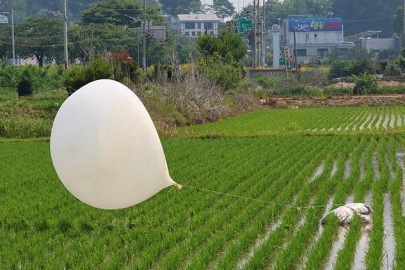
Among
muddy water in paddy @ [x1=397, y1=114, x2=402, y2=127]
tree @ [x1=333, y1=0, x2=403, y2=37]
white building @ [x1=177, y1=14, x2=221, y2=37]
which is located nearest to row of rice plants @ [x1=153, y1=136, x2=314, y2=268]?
muddy water in paddy @ [x1=397, y1=114, x2=402, y2=127]

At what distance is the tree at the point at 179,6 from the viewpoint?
145125 mm

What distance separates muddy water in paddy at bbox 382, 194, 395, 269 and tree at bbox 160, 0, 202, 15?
13745 centimetres

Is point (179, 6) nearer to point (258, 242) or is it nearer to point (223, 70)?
point (223, 70)

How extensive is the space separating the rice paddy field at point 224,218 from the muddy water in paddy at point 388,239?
0.01 m

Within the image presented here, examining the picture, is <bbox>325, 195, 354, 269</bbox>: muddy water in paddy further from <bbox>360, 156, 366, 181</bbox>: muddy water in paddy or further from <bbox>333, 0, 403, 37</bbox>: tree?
<bbox>333, 0, 403, 37</bbox>: tree

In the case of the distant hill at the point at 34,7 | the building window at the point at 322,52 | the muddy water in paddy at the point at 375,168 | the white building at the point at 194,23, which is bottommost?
the muddy water in paddy at the point at 375,168

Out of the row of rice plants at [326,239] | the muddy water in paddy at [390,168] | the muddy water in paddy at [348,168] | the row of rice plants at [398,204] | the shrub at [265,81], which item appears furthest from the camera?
the shrub at [265,81]

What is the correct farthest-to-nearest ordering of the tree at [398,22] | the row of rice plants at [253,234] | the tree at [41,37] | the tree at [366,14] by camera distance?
1. the tree at [366,14]
2. the tree at [398,22]
3. the tree at [41,37]
4. the row of rice plants at [253,234]

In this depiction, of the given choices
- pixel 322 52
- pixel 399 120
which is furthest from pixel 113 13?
pixel 399 120

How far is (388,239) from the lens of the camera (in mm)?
8008

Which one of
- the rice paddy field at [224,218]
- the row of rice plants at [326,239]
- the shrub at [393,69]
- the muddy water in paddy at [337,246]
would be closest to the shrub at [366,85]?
the shrub at [393,69]

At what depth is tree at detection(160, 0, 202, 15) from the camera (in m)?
145

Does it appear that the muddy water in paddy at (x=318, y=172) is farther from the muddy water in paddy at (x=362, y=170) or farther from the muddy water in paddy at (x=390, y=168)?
the muddy water in paddy at (x=390, y=168)

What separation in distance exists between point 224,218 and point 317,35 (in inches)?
3821
